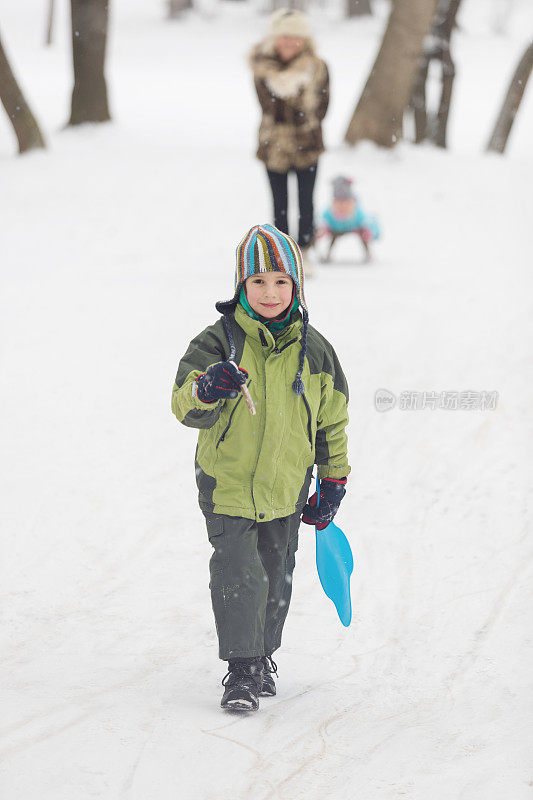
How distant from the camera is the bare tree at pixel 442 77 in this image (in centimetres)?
1647

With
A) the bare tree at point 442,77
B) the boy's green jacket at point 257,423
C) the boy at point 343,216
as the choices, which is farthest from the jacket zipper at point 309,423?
the bare tree at point 442,77

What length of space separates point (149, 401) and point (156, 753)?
12.7 ft

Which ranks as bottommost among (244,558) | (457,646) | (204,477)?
(457,646)

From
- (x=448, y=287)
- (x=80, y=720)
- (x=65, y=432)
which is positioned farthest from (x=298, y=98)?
(x=80, y=720)

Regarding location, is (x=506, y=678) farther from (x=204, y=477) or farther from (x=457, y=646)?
(x=204, y=477)

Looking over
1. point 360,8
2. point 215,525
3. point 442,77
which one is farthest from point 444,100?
point 360,8

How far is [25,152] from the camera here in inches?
488

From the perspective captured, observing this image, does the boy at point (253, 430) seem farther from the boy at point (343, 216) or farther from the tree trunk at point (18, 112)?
the tree trunk at point (18, 112)

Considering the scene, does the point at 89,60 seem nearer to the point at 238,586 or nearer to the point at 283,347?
the point at 283,347

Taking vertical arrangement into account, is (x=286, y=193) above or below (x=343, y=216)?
above

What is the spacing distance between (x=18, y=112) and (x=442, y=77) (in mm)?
7570

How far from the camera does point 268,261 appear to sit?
3404 mm

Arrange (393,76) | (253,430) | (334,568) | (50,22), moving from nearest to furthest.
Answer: (253,430) → (334,568) → (393,76) → (50,22)

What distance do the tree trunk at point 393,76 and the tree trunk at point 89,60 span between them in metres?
3.28
